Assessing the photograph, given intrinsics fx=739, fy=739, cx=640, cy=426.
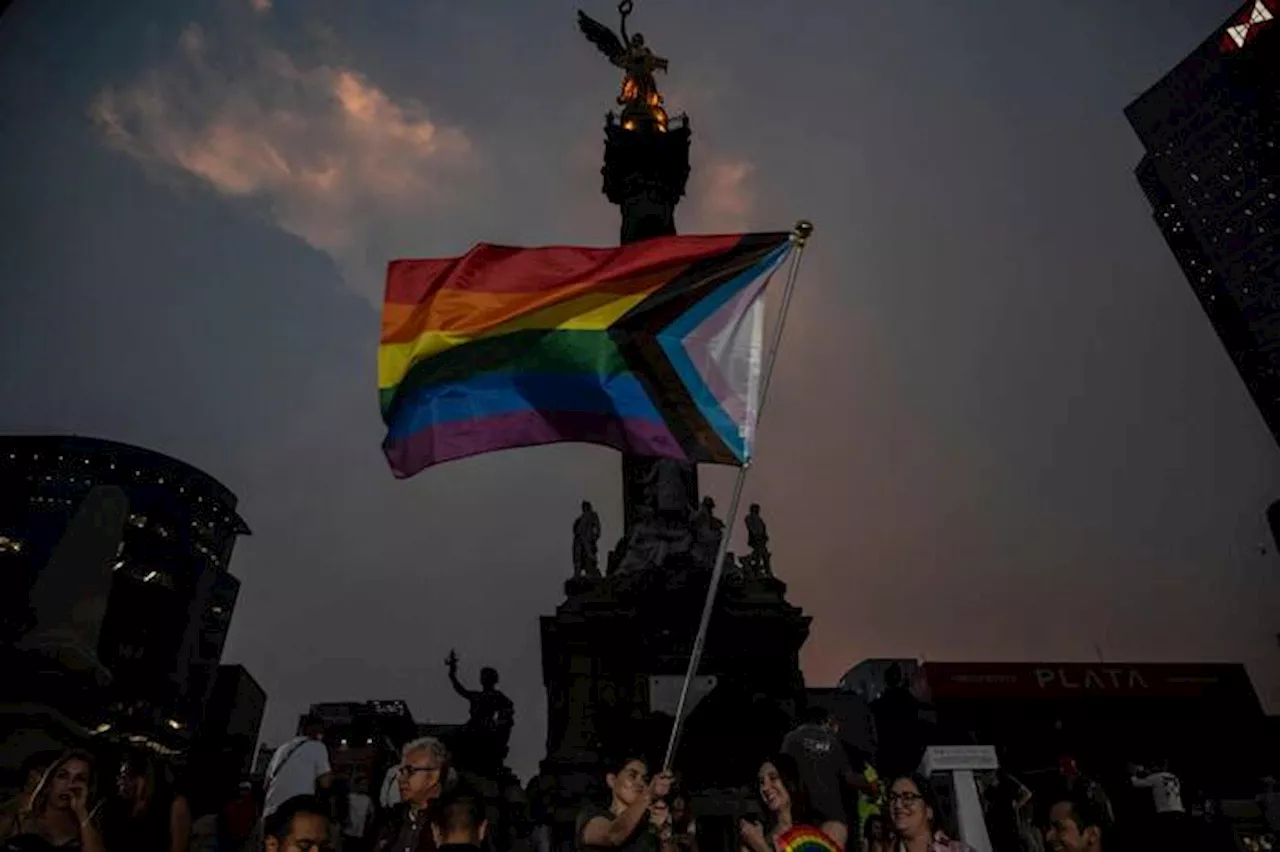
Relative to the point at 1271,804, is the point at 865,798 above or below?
below

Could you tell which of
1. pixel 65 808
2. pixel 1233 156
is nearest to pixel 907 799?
pixel 65 808

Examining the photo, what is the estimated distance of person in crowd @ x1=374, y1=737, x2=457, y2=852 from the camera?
4.65 m

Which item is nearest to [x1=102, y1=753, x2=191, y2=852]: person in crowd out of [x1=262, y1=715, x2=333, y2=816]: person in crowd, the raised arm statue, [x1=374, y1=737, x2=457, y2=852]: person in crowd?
[x1=262, y1=715, x2=333, y2=816]: person in crowd

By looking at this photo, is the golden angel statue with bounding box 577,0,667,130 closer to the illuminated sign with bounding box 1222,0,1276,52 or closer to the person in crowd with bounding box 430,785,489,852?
the person in crowd with bounding box 430,785,489,852

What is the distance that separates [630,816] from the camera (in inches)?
170

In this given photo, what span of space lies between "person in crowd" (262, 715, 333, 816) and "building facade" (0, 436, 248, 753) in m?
55.6

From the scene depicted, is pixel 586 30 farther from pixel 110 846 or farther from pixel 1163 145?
pixel 1163 145

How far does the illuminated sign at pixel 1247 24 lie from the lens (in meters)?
56.5

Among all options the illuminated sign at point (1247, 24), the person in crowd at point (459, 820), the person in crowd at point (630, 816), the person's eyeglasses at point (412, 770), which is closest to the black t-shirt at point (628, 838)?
the person in crowd at point (630, 816)

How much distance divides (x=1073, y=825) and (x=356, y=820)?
613 cm

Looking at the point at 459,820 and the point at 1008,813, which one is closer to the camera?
the point at 459,820

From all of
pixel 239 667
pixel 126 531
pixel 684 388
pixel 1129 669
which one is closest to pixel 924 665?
pixel 1129 669

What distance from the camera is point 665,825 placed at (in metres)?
4.64

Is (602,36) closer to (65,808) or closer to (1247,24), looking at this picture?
(65,808)
